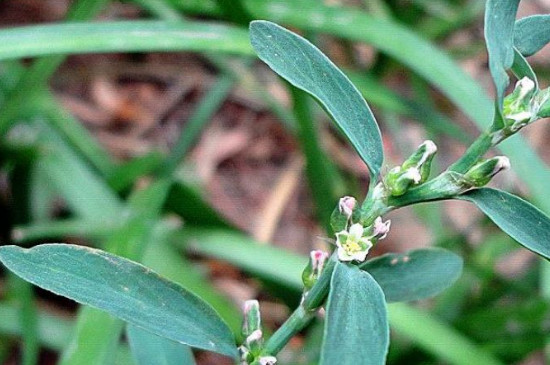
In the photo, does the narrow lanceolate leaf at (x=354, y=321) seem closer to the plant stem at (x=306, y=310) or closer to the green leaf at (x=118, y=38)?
the plant stem at (x=306, y=310)

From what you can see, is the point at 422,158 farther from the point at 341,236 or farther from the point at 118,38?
the point at 118,38

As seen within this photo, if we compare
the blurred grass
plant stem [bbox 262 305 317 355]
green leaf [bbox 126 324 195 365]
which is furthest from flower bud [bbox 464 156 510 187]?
the blurred grass

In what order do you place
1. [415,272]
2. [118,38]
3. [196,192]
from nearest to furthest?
1. [415,272]
2. [118,38]
3. [196,192]

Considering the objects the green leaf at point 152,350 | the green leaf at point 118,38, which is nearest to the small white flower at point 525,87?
the green leaf at point 152,350

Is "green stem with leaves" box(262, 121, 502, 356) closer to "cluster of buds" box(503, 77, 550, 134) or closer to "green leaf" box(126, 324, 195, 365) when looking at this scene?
"cluster of buds" box(503, 77, 550, 134)

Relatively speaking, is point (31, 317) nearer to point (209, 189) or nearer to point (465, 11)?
point (209, 189)

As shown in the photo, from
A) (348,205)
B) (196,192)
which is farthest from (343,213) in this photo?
(196,192)
